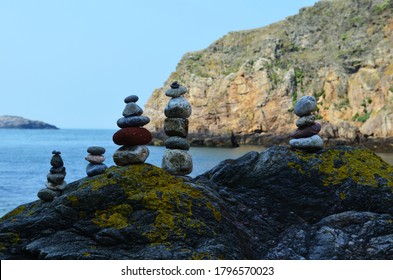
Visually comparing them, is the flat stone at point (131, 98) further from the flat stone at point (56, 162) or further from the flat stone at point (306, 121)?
the flat stone at point (306, 121)

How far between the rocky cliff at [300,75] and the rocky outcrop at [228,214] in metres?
79.2

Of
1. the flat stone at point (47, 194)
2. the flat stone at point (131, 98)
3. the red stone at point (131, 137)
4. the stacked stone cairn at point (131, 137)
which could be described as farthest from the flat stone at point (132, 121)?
the flat stone at point (47, 194)

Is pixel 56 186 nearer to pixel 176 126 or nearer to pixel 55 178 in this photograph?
pixel 55 178

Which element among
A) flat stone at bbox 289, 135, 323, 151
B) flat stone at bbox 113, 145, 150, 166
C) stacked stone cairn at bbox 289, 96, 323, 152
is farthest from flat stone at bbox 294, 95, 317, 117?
flat stone at bbox 113, 145, 150, 166

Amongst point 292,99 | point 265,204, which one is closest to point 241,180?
point 265,204

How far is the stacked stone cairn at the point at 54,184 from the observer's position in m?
11.0

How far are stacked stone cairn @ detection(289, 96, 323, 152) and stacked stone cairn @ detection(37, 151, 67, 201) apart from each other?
17.0 feet

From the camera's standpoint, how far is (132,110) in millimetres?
11500

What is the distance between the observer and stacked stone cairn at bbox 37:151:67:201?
11.0 metres

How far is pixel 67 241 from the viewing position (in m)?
9.30

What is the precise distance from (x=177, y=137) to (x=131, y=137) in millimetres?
1731

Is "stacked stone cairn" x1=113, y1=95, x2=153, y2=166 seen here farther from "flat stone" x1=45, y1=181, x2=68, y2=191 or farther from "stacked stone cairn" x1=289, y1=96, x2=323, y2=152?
"stacked stone cairn" x1=289, y1=96, x2=323, y2=152

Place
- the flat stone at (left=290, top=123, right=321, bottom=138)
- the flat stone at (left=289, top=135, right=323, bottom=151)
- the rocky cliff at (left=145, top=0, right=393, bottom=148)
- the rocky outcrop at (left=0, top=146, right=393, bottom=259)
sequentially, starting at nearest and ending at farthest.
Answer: the rocky outcrop at (left=0, top=146, right=393, bottom=259) → the flat stone at (left=289, top=135, right=323, bottom=151) → the flat stone at (left=290, top=123, right=321, bottom=138) → the rocky cliff at (left=145, top=0, right=393, bottom=148)

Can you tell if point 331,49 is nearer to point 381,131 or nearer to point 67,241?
point 381,131
